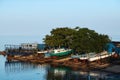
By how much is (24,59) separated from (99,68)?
81.3 ft

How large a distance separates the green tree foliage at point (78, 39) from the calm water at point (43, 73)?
921cm

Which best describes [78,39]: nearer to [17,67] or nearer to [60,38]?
[60,38]

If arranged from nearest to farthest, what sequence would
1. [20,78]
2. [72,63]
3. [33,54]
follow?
1. [20,78]
2. [72,63]
3. [33,54]

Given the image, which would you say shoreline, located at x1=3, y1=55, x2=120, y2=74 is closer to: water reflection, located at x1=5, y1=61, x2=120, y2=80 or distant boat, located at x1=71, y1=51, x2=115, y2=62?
Result: distant boat, located at x1=71, y1=51, x2=115, y2=62

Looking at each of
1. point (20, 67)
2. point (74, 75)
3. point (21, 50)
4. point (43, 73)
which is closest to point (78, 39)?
point (20, 67)

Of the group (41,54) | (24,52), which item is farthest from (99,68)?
(24,52)

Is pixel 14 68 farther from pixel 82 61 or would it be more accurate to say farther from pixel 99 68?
pixel 99 68

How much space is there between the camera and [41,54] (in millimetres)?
86562

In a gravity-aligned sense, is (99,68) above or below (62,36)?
below

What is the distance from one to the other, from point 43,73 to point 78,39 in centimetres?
1757

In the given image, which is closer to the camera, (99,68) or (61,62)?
(99,68)

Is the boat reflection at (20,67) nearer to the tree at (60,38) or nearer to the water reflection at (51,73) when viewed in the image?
the water reflection at (51,73)

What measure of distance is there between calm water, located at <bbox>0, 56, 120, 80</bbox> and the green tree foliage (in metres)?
9.21

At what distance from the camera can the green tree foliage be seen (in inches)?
2995
